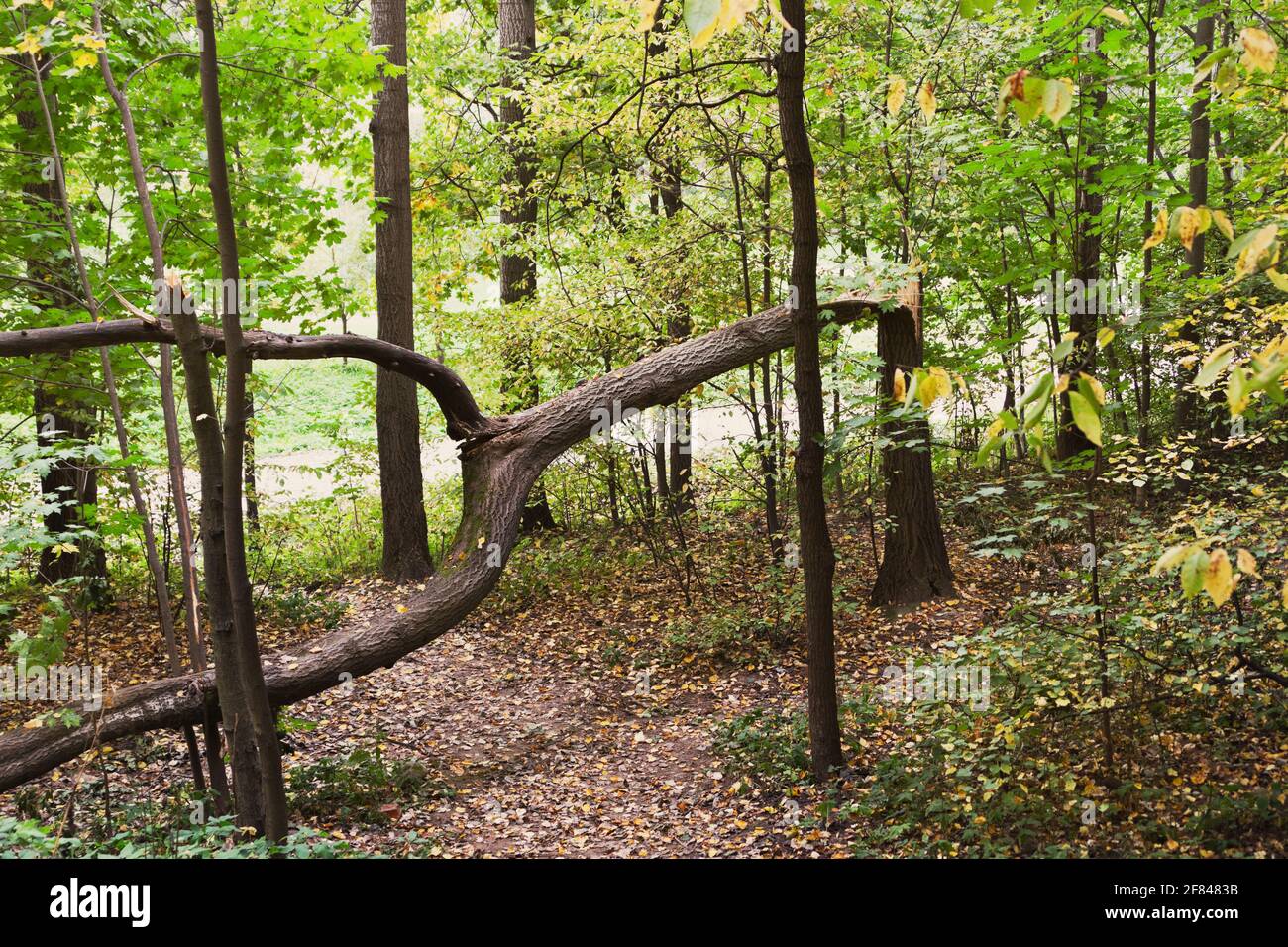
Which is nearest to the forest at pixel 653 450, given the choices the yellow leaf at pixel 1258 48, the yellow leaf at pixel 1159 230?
the yellow leaf at pixel 1159 230

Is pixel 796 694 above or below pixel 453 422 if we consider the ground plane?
below

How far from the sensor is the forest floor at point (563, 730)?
222 inches

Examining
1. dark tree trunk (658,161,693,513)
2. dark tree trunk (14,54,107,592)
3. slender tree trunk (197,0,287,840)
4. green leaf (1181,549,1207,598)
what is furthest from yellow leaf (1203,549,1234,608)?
dark tree trunk (658,161,693,513)

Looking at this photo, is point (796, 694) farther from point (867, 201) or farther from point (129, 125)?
point (129, 125)

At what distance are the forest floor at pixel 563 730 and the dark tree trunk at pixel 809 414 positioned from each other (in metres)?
0.48

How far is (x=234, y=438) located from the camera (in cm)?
391

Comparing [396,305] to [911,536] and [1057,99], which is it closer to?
[911,536]

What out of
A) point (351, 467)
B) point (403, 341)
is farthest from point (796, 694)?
point (351, 467)

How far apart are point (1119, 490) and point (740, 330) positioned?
514 cm

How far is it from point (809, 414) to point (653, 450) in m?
4.89

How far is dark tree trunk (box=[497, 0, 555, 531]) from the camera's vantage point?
10.3 m

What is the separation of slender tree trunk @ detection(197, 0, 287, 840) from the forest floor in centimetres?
149

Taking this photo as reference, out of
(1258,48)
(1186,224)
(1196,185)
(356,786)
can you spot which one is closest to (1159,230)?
(1186,224)

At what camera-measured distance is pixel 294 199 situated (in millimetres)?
8242
